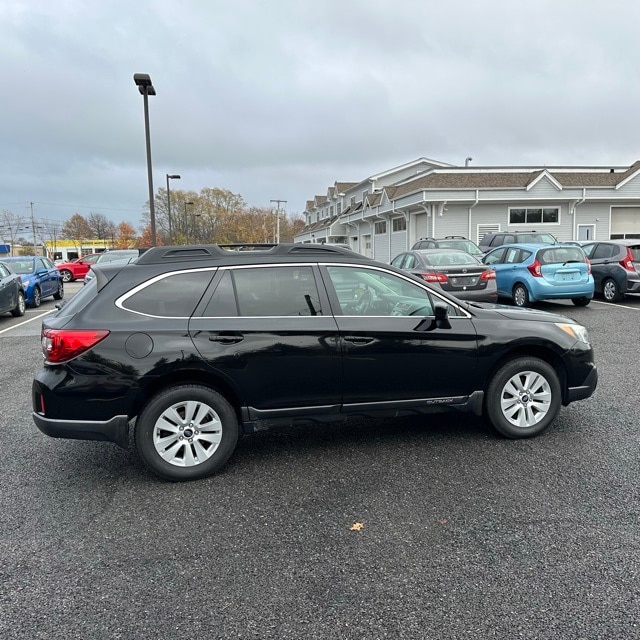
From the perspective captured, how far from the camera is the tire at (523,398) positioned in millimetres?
4328

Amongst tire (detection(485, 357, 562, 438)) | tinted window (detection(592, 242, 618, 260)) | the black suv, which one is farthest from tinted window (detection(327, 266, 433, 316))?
tinted window (detection(592, 242, 618, 260))

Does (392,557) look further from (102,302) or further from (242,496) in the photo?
(102,302)

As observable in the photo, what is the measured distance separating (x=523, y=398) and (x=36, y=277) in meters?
15.0

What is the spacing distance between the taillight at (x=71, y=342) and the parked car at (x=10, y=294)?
9.69m

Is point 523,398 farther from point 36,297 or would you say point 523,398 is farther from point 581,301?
point 36,297

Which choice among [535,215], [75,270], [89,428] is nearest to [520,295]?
[89,428]

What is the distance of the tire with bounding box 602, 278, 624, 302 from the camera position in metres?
12.8

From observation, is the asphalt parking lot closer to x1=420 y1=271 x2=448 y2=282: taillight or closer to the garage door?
x1=420 y1=271 x2=448 y2=282: taillight

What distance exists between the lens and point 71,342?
142 inches

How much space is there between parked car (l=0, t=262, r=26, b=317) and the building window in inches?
961

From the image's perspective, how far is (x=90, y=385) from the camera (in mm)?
3596

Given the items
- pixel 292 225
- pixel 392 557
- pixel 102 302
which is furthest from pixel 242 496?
pixel 292 225

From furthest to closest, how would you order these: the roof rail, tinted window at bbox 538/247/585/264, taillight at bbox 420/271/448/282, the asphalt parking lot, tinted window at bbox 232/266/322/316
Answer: tinted window at bbox 538/247/585/264 < taillight at bbox 420/271/448/282 < the roof rail < tinted window at bbox 232/266/322/316 < the asphalt parking lot

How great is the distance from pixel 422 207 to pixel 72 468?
26829 millimetres
